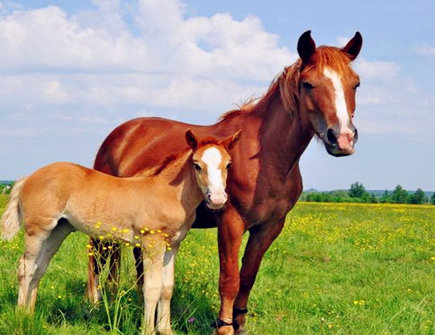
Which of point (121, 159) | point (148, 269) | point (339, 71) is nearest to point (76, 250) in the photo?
point (121, 159)

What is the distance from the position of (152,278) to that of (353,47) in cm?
284

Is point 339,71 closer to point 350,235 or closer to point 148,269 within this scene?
point 148,269

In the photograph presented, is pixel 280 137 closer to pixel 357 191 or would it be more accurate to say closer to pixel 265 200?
pixel 265 200

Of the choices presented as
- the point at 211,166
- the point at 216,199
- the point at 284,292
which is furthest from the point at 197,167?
the point at 284,292

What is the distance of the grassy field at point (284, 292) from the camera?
18.2 ft

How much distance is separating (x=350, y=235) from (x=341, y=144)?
33.3ft

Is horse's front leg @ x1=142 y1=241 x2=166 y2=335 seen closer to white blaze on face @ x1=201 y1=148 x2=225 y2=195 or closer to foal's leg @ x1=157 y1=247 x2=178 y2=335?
foal's leg @ x1=157 y1=247 x2=178 y2=335

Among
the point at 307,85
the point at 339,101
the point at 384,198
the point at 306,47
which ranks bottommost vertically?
the point at 384,198

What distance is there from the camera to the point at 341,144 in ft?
13.5

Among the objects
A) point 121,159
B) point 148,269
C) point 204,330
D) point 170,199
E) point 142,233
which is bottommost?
point 204,330

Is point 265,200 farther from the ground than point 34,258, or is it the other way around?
point 265,200

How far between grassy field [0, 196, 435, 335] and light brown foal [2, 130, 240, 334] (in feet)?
0.88

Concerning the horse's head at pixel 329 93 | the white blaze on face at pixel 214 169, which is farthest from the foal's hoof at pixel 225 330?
the horse's head at pixel 329 93

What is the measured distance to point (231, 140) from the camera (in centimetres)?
492
